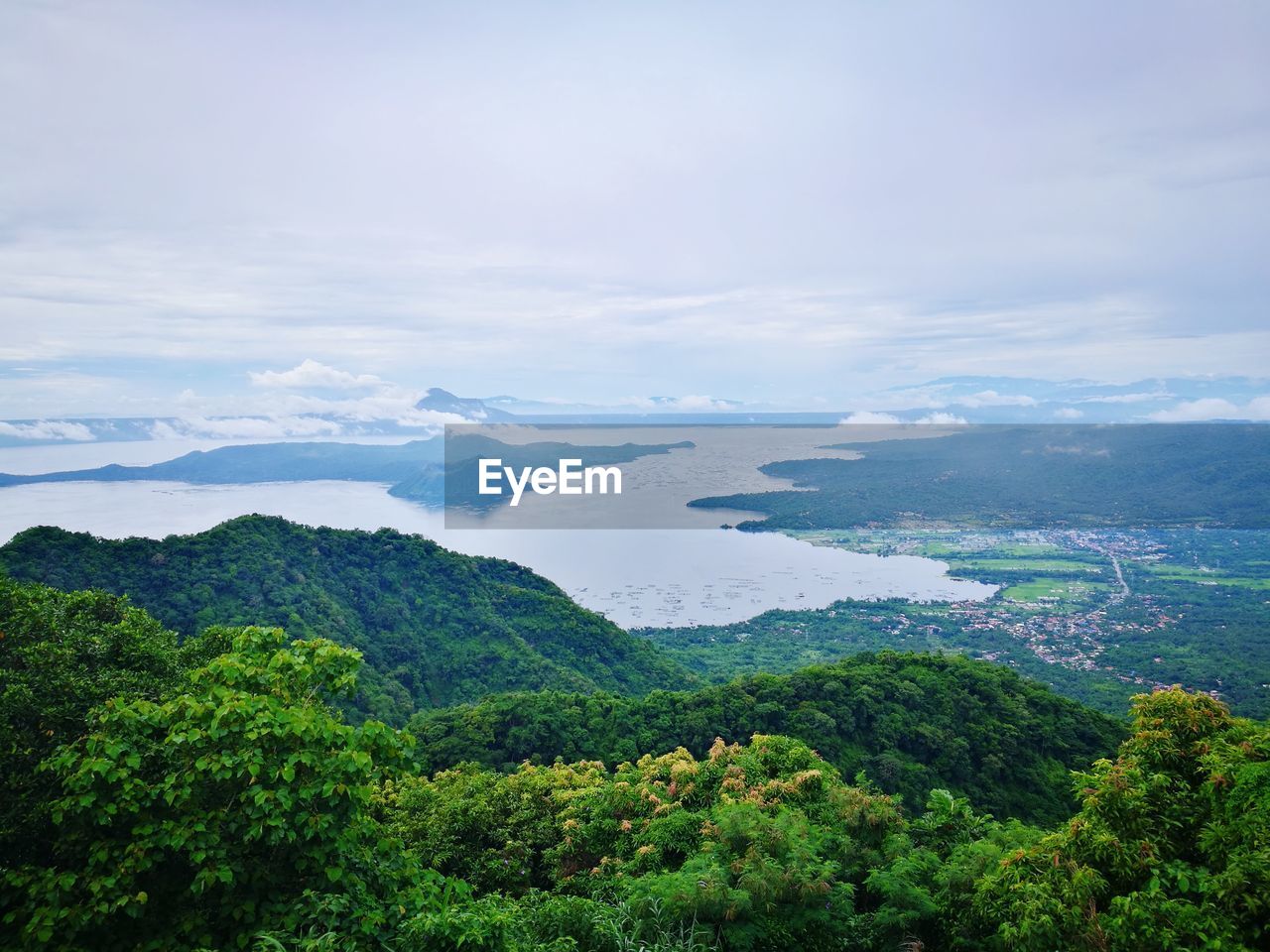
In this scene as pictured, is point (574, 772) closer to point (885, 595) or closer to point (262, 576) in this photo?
point (262, 576)

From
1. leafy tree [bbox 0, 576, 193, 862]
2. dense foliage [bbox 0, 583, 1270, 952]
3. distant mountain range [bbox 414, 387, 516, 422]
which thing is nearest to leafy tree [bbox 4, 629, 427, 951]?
dense foliage [bbox 0, 583, 1270, 952]

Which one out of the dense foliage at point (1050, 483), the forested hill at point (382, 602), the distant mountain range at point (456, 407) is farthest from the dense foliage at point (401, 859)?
the distant mountain range at point (456, 407)

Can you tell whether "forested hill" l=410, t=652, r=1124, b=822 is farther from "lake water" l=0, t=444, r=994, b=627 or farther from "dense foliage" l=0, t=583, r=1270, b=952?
"lake water" l=0, t=444, r=994, b=627

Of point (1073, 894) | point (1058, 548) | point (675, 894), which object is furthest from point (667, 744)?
point (1058, 548)

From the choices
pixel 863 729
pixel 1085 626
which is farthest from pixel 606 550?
pixel 863 729

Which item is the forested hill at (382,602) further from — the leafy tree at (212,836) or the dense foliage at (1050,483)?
the dense foliage at (1050,483)

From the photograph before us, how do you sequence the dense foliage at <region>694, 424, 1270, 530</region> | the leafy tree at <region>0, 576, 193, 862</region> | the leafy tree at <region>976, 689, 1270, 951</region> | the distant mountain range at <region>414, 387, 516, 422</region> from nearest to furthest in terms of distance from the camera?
the leafy tree at <region>976, 689, 1270, 951</region>
the leafy tree at <region>0, 576, 193, 862</region>
the dense foliage at <region>694, 424, 1270, 530</region>
the distant mountain range at <region>414, 387, 516, 422</region>

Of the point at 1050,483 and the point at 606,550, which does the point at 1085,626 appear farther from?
the point at 1050,483
